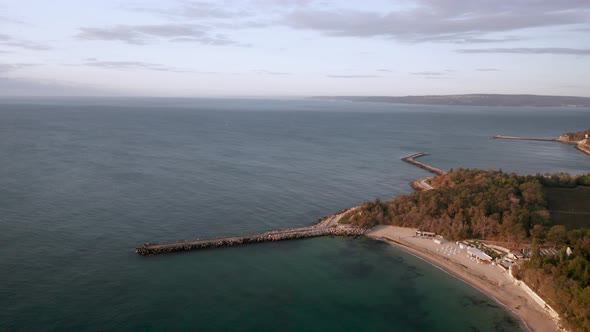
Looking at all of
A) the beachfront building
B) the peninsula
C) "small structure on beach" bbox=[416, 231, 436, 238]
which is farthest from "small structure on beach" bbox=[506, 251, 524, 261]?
"small structure on beach" bbox=[416, 231, 436, 238]

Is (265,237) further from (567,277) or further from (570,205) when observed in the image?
(570,205)

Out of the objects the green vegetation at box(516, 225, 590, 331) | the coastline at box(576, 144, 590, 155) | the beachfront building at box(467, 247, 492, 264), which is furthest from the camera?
the coastline at box(576, 144, 590, 155)

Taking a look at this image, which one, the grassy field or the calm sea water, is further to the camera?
the grassy field

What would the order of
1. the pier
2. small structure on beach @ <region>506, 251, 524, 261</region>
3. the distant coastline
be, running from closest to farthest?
small structure on beach @ <region>506, 251, 524, 261</region> < the pier < the distant coastline

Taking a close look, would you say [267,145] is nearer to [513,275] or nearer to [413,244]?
[413,244]

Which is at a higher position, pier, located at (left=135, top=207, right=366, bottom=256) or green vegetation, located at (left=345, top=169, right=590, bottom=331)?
green vegetation, located at (left=345, top=169, right=590, bottom=331)

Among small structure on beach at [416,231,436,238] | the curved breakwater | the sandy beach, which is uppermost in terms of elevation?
the curved breakwater

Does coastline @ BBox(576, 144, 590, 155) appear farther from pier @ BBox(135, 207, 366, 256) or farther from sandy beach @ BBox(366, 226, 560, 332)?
pier @ BBox(135, 207, 366, 256)
